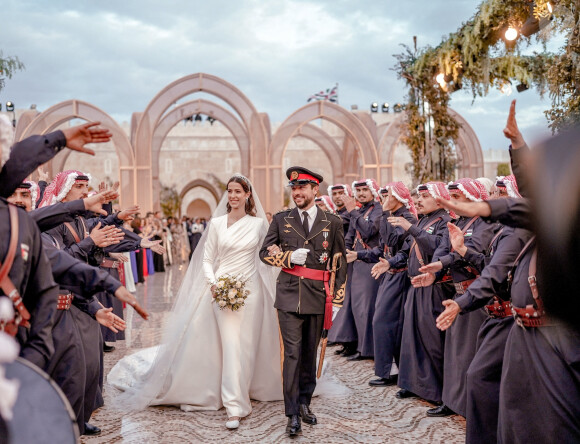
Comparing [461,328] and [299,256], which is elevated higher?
[299,256]

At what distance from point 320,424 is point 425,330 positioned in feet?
4.70

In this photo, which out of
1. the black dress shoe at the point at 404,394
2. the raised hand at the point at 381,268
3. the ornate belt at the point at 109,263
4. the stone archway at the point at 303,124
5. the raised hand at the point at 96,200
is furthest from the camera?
the stone archway at the point at 303,124

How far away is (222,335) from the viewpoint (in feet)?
18.3

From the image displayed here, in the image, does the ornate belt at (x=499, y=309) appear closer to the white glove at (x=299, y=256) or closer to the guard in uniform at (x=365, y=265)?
the white glove at (x=299, y=256)

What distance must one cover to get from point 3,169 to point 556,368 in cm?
303

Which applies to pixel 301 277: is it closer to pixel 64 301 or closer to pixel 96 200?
pixel 64 301

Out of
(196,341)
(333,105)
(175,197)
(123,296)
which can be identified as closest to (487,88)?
(333,105)

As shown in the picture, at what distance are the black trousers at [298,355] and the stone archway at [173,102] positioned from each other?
13117 millimetres

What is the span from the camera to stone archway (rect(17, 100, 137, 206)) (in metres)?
17.5

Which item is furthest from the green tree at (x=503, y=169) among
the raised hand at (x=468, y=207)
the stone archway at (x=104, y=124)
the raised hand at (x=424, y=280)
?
the raised hand at (x=468, y=207)

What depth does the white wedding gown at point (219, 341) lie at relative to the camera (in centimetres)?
560

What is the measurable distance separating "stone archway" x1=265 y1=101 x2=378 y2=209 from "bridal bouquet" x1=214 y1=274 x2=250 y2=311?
40.4ft

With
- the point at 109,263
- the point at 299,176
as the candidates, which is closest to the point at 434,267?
the point at 299,176

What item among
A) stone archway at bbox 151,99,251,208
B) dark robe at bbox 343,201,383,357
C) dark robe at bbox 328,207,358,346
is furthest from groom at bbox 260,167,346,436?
stone archway at bbox 151,99,251,208
